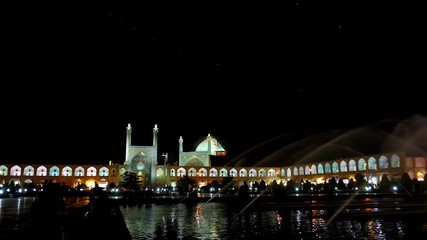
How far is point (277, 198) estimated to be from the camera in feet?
81.2

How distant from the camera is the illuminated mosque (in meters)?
60.5

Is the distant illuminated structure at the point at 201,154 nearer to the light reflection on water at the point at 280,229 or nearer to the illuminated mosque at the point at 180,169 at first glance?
the illuminated mosque at the point at 180,169

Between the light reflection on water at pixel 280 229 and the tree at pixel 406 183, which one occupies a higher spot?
the tree at pixel 406 183

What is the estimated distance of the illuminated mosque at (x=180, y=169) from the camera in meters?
60.5

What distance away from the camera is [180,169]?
71.3 metres

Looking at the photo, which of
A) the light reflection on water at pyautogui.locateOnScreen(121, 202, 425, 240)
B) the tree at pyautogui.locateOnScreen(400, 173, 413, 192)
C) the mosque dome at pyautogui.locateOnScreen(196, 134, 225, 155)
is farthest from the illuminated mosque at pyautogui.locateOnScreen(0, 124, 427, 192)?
the light reflection on water at pyautogui.locateOnScreen(121, 202, 425, 240)

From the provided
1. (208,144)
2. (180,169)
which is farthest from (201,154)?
(180,169)

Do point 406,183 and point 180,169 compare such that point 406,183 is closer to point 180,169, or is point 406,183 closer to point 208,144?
point 180,169

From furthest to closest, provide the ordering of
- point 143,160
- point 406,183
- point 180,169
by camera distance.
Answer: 1. point 180,169
2. point 143,160
3. point 406,183

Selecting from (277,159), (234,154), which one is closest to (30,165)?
(234,154)

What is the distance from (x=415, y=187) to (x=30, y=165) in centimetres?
5382

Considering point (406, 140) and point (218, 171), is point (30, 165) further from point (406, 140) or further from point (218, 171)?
point (406, 140)

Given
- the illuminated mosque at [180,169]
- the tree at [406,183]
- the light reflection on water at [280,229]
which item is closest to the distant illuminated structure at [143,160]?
the illuminated mosque at [180,169]

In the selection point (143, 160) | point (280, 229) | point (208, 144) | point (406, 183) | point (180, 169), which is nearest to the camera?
point (280, 229)
